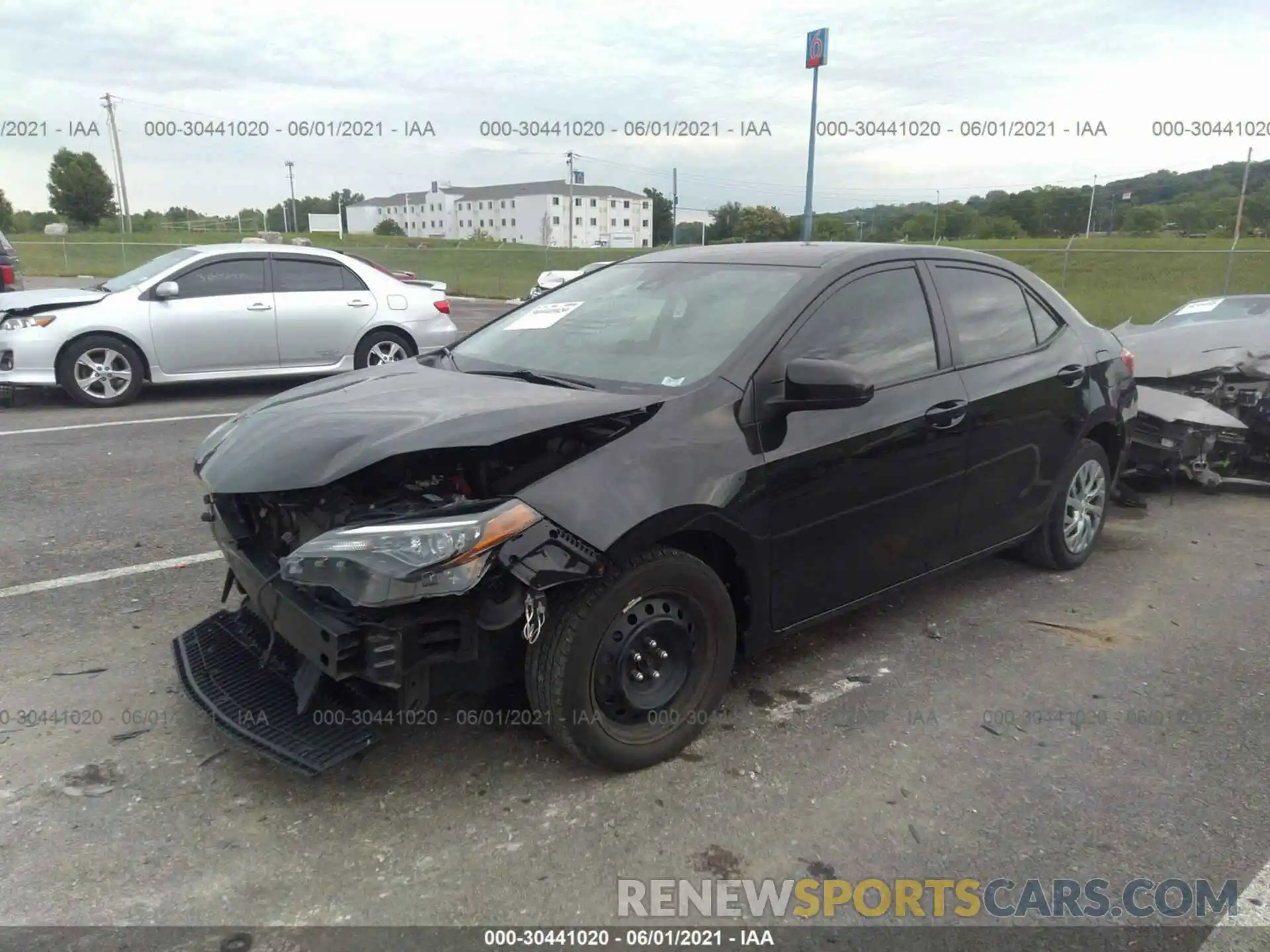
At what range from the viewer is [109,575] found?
4.52 metres

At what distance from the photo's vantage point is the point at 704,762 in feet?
10.0

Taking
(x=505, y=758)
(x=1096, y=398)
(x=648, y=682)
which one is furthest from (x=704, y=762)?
(x=1096, y=398)

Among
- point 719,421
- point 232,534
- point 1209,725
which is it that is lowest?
point 1209,725

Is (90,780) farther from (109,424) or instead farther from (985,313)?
(109,424)

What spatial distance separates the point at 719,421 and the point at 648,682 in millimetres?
893

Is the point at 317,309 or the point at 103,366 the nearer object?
the point at 103,366

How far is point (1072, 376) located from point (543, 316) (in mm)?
2622

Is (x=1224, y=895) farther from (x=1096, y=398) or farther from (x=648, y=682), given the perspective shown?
(x=1096, y=398)

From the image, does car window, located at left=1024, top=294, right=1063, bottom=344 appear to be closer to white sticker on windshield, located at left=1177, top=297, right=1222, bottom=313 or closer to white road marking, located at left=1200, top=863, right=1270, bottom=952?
white road marking, located at left=1200, top=863, right=1270, bottom=952

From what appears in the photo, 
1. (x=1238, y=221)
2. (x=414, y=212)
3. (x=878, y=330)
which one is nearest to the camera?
(x=878, y=330)

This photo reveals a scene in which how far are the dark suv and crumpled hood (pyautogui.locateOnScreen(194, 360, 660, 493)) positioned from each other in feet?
33.3

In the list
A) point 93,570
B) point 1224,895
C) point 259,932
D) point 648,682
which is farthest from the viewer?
point 93,570

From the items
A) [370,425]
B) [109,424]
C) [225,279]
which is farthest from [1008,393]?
[225,279]

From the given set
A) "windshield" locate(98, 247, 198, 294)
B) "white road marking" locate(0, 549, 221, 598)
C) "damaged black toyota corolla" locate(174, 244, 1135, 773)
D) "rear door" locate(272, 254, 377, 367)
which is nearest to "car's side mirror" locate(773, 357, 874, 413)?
"damaged black toyota corolla" locate(174, 244, 1135, 773)
